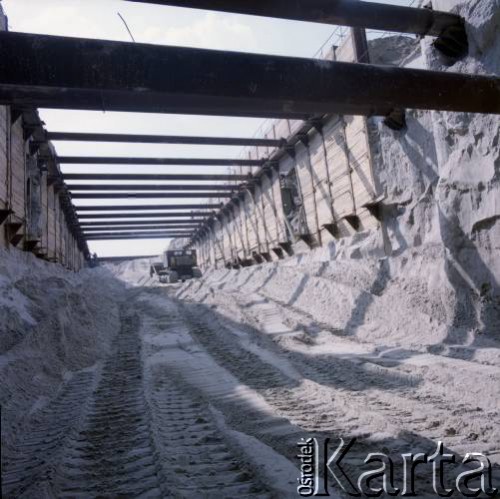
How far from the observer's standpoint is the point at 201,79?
11.8 ft

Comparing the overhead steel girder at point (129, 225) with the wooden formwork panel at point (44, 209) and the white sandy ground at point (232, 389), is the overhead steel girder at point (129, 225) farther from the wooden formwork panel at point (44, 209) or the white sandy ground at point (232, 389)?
the white sandy ground at point (232, 389)

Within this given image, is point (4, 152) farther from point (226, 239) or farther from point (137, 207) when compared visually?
point (226, 239)

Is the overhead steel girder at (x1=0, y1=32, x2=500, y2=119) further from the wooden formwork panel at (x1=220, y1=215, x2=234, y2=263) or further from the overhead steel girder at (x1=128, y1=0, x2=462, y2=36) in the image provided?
the wooden formwork panel at (x1=220, y1=215, x2=234, y2=263)

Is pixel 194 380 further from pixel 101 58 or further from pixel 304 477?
pixel 101 58

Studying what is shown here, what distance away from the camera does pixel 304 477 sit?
2715 mm

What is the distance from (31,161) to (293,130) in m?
9.55

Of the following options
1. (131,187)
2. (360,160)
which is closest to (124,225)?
(131,187)

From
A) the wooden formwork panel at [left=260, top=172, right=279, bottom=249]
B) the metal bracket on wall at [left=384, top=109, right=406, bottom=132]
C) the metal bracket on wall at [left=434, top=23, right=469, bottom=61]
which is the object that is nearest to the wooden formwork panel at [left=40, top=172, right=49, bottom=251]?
the wooden formwork panel at [left=260, top=172, right=279, bottom=249]

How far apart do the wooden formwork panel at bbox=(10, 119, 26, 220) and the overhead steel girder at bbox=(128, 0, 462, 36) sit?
826cm

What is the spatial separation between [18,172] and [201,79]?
10.2 meters

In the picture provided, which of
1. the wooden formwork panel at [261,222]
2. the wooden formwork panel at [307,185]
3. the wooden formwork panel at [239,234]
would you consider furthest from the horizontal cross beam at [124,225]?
the wooden formwork panel at [307,185]

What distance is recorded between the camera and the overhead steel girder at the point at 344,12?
15.0 ft

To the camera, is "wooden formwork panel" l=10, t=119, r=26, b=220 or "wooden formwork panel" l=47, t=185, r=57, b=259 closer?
"wooden formwork panel" l=10, t=119, r=26, b=220

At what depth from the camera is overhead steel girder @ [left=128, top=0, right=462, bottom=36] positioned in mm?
4559
